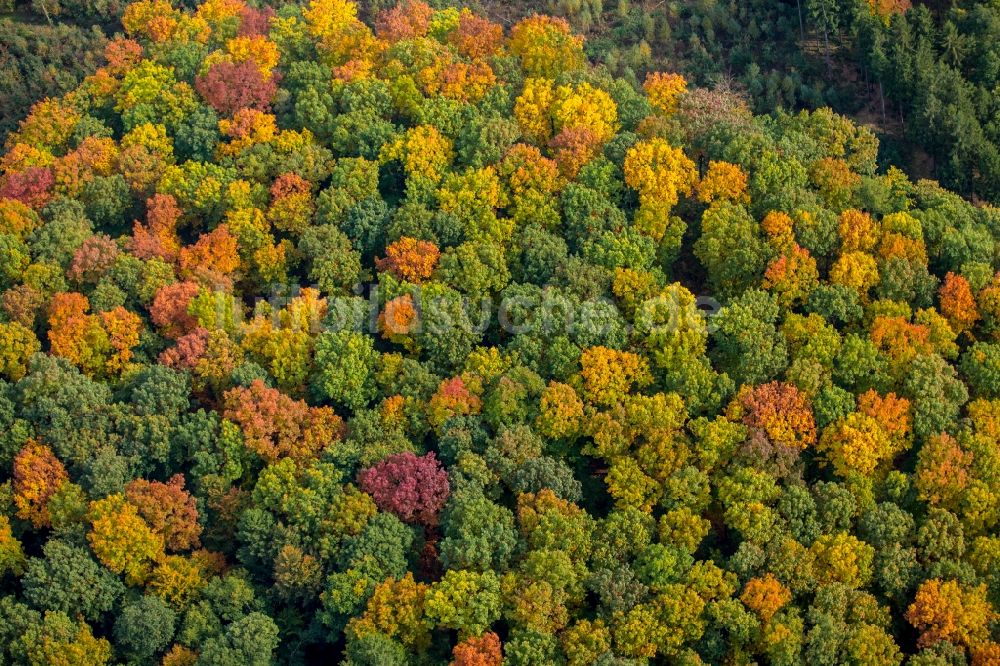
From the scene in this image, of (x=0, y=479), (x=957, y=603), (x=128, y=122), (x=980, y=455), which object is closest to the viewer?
(x=957, y=603)

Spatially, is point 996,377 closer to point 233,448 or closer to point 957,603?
point 957,603

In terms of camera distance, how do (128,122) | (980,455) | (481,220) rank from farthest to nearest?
(128,122) → (481,220) → (980,455)

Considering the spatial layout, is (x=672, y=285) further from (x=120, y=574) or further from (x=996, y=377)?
(x=120, y=574)

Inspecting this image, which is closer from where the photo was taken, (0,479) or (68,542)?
(68,542)

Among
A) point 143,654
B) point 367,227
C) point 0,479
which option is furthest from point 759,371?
point 0,479

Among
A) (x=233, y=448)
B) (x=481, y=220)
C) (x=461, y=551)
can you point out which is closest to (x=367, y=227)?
(x=481, y=220)

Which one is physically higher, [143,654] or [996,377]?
[996,377]

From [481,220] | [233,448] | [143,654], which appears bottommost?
[143,654]
